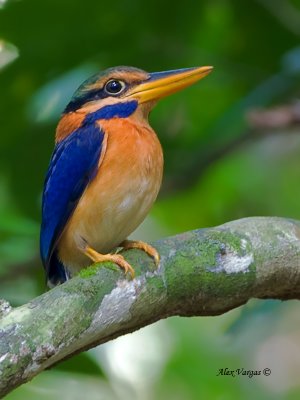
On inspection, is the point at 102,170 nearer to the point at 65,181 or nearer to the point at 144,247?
the point at 65,181

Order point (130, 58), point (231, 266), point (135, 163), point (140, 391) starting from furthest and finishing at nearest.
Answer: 1. point (140, 391)
2. point (130, 58)
3. point (135, 163)
4. point (231, 266)

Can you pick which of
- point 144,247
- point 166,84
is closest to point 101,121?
point 166,84

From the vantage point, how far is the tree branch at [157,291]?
2.76 metres

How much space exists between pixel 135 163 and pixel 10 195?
4.30ft

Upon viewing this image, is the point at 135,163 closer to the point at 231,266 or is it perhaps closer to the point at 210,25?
the point at 231,266

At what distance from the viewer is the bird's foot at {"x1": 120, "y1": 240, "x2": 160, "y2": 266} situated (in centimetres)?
341

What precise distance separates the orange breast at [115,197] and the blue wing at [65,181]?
36mm

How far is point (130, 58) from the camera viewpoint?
16.9ft

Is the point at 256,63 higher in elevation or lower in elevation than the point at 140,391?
higher

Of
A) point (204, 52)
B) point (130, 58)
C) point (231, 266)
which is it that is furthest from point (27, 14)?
point (231, 266)

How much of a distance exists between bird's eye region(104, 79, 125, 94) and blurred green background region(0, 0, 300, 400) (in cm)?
70

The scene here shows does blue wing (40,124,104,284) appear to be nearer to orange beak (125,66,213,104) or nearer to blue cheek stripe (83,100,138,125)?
blue cheek stripe (83,100,138,125)

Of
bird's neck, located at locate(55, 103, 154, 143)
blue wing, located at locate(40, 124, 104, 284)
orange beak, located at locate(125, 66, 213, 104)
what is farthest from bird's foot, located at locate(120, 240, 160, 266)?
orange beak, located at locate(125, 66, 213, 104)

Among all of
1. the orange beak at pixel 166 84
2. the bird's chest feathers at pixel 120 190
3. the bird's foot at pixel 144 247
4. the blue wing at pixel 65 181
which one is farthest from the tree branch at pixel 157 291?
the orange beak at pixel 166 84
